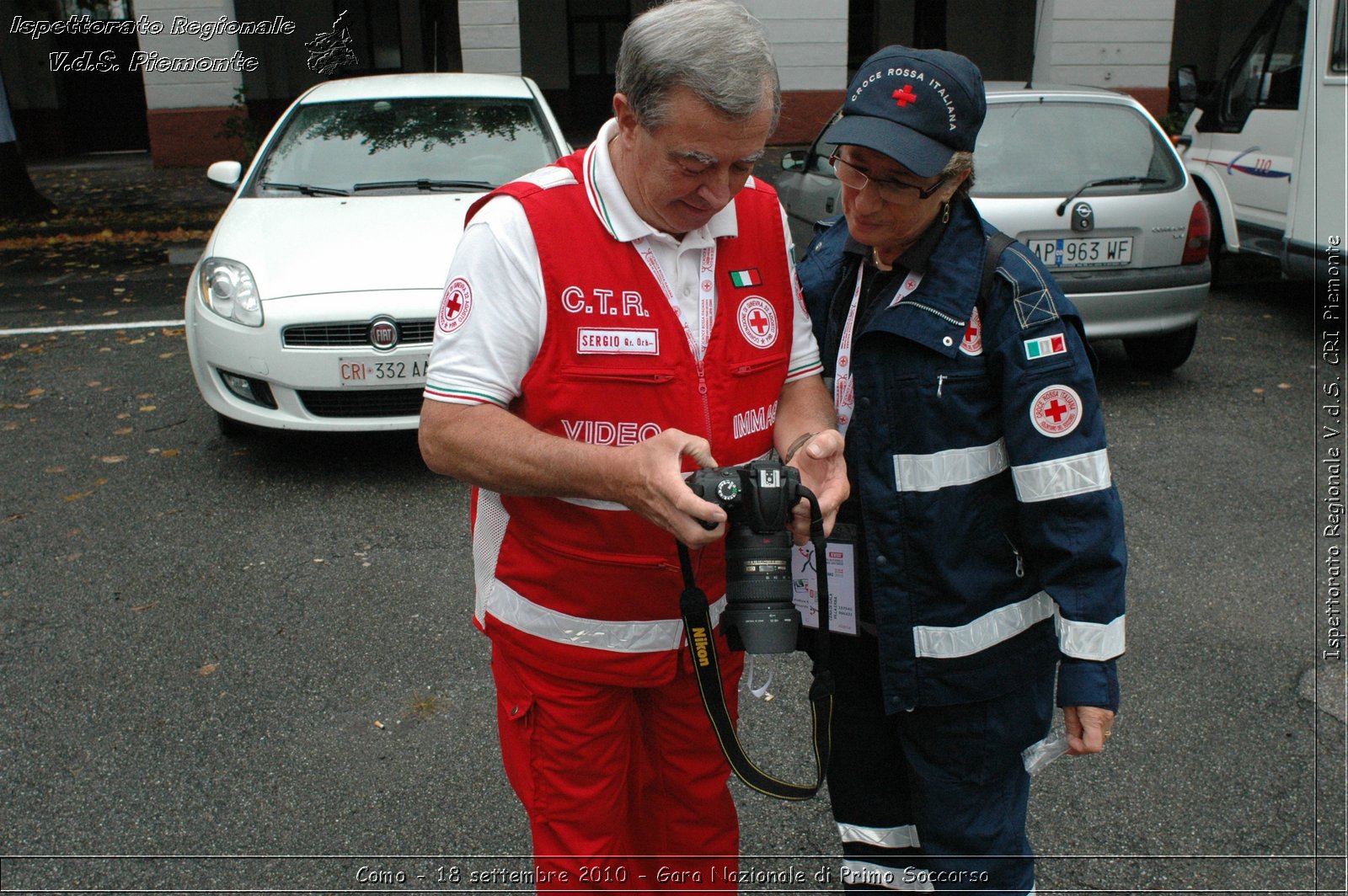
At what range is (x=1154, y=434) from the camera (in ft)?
18.9

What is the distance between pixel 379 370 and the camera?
5.00 m

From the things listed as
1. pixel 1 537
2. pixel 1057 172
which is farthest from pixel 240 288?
pixel 1057 172

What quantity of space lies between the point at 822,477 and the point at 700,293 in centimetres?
39

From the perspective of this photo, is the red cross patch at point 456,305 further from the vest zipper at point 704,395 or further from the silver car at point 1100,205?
the silver car at point 1100,205

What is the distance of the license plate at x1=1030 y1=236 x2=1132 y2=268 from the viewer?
5.97 m

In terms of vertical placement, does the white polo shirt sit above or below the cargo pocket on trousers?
above

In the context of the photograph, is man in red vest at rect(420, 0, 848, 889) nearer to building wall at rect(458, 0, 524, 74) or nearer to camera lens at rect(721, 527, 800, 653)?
camera lens at rect(721, 527, 800, 653)

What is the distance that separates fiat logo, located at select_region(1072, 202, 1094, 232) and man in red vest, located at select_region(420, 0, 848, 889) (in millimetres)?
4255

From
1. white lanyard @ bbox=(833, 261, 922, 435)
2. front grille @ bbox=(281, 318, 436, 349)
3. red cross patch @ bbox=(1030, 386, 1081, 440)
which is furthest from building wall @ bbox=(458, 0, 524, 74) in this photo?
red cross patch @ bbox=(1030, 386, 1081, 440)

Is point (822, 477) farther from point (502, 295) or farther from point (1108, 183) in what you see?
point (1108, 183)

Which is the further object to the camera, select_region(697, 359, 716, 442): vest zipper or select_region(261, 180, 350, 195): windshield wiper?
select_region(261, 180, 350, 195): windshield wiper

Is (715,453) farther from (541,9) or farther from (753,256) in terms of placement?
(541,9)

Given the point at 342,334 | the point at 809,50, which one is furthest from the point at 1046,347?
the point at 809,50

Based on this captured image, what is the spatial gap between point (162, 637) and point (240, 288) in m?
1.87
